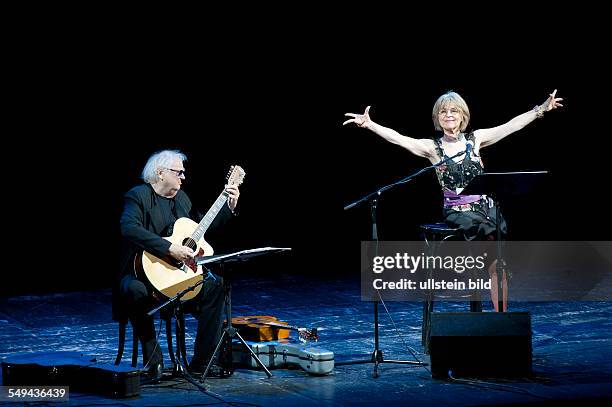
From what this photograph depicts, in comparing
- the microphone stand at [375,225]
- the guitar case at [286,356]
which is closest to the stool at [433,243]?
the microphone stand at [375,225]

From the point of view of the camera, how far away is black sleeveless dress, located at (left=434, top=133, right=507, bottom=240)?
581 centimetres

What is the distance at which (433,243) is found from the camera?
235 inches

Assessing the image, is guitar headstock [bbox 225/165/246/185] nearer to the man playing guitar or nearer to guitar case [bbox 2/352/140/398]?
the man playing guitar

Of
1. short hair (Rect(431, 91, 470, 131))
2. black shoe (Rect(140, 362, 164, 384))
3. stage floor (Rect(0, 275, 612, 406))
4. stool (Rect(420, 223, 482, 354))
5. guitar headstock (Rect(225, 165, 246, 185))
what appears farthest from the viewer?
short hair (Rect(431, 91, 470, 131))

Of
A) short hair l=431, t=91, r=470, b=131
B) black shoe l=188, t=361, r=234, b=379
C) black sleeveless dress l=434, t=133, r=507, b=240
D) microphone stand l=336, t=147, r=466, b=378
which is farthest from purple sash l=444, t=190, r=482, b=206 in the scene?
black shoe l=188, t=361, r=234, b=379

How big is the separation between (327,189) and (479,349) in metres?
5.24

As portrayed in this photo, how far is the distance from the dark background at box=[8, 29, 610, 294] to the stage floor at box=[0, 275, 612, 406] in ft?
3.30

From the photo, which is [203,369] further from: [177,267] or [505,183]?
[505,183]

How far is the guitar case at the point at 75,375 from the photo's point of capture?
4746mm

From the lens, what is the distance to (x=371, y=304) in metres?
7.55

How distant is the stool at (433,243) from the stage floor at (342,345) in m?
0.14

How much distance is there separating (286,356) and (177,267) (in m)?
0.82

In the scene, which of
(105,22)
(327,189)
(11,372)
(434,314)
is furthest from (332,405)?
(327,189)

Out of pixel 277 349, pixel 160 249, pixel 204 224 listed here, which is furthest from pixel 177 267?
pixel 277 349
